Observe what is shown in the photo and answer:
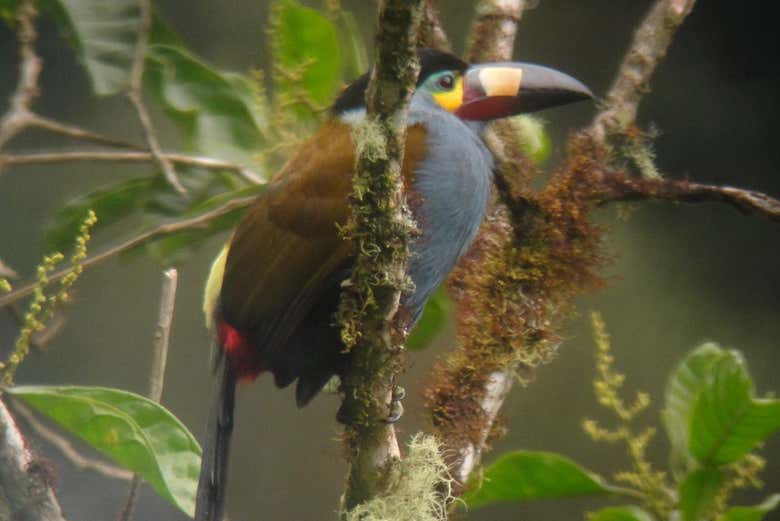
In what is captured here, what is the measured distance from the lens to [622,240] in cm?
254

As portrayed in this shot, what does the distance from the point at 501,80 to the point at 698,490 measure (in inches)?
23.3

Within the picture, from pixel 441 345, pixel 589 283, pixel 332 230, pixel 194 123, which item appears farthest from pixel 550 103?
pixel 441 345

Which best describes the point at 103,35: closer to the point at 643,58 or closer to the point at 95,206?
the point at 95,206

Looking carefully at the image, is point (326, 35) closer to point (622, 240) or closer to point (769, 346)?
point (622, 240)

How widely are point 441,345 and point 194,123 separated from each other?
2.31 ft

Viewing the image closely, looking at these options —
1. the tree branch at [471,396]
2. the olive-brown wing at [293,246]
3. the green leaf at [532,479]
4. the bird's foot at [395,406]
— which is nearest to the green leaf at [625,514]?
the green leaf at [532,479]

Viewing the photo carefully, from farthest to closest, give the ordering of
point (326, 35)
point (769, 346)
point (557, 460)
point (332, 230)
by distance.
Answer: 1. point (769, 346)
2. point (326, 35)
3. point (557, 460)
4. point (332, 230)

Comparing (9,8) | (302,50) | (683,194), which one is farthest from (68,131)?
(683,194)

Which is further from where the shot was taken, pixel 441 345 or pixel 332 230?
pixel 441 345

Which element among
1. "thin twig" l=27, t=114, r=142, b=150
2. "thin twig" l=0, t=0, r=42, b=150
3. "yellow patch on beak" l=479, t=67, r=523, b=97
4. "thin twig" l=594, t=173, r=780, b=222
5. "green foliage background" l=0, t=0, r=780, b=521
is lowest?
"green foliage background" l=0, t=0, r=780, b=521

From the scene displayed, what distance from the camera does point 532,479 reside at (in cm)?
168

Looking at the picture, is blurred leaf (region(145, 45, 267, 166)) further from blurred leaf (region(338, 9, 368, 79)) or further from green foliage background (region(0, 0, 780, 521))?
green foliage background (region(0, 0, 780, 521))

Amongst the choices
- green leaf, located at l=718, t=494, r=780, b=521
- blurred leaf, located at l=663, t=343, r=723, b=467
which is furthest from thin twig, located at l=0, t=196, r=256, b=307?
green leaf, located at l=718, t=494, r=780, b=521

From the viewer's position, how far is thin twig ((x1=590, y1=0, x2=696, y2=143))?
1774 mm
